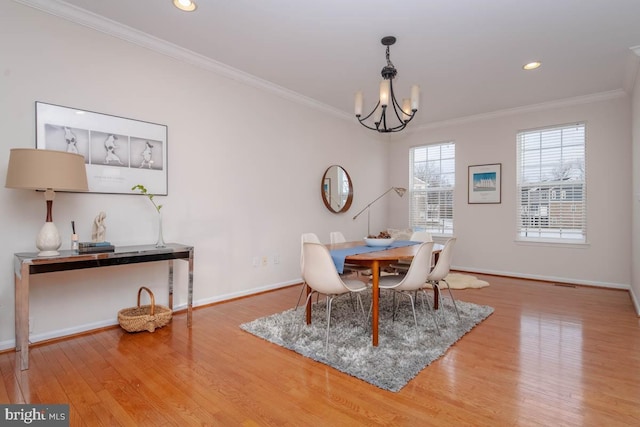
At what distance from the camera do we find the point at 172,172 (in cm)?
326

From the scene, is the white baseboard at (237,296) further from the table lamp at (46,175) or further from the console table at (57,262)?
the table lamp at (46,175)

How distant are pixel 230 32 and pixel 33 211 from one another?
2183mm

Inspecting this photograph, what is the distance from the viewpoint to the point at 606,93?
4336mm

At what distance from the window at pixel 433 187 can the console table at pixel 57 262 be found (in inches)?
175

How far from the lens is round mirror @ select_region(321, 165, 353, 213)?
5.02 metres

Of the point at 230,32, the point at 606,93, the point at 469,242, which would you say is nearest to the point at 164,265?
the point at 230,32

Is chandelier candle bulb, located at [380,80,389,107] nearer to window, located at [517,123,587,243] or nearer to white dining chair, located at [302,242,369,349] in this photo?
white dining chair, located at [302,242,369,349]

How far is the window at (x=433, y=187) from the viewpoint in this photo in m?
5.79

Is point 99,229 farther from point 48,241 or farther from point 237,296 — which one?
point 237,296

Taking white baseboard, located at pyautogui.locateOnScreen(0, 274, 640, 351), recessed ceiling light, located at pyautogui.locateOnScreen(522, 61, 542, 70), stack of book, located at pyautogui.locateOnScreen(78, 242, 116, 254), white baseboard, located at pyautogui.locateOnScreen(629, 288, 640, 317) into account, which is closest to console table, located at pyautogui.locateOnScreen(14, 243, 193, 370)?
stack of book, located at pyautogui.locateOnScreen(78, 242, 116, 254)

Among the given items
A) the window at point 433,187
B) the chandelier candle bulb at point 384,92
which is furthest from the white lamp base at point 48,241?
the window at point 433,187

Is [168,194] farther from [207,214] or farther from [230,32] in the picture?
[230,32]

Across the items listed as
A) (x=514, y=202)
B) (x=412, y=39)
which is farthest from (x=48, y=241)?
(x=514, y=202)

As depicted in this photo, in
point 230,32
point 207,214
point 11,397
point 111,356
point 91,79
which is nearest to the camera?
point 11,397
